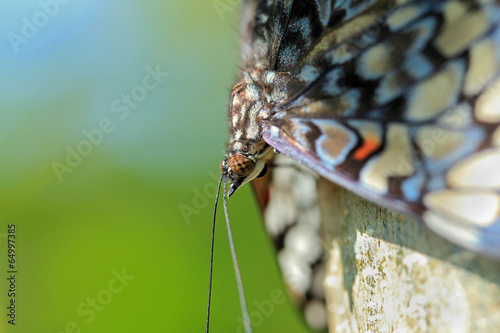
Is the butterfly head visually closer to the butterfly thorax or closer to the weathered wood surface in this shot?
the butterfly thorax

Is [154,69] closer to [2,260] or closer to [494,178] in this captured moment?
[2,260]

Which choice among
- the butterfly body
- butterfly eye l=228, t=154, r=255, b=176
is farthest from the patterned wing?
butterfly eye l=228, t=154, r=255, b=176

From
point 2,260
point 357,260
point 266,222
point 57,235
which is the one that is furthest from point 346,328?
point 2,260

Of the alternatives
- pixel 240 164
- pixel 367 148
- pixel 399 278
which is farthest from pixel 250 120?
pixel 399 278

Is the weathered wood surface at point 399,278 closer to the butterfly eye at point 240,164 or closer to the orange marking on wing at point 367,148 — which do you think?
the orange marking on wing at point 367,148

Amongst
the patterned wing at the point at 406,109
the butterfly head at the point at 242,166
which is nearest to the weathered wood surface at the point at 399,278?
the patterned wing at the point at 406,109
